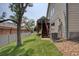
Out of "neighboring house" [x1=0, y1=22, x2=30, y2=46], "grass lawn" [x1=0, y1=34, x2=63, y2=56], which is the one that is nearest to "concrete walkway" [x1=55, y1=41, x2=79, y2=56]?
"grass lawn" [x1=0, y1=34, x2=63, y2=56]

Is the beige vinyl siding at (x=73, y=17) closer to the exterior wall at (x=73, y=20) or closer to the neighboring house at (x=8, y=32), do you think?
the exterior wall at (x=73, y=20)

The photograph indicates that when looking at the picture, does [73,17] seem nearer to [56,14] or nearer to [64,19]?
[64,19]

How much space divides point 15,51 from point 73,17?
99 cm

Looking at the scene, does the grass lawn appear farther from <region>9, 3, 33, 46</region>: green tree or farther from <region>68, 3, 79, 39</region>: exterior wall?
<region>68, 3, 79, 39</region>: exterior wall

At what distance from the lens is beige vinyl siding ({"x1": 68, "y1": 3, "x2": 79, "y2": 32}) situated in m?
3.83

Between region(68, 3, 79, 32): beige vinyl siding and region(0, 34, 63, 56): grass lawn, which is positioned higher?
region(68, 3, 79, 32): beige vinyl siding

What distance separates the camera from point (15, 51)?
12.4 feet

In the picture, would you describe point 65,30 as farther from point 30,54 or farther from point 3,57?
point 3,57

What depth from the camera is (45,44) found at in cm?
386

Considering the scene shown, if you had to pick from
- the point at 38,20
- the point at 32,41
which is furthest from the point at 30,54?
the point at 38,20

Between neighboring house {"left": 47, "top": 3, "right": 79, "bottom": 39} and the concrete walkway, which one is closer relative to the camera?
the concrete walkway

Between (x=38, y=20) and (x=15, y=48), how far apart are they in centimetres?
53

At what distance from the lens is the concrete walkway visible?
3684 mm

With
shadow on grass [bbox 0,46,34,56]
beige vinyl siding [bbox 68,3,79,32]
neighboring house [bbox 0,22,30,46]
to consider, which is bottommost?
shadow on grass [bbox 0,46,34,56]
